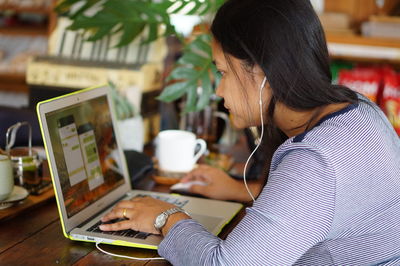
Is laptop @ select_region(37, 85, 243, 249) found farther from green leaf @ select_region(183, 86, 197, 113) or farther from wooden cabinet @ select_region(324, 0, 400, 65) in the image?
wooden cabinet @ select_region(324, 0, 400, 65)

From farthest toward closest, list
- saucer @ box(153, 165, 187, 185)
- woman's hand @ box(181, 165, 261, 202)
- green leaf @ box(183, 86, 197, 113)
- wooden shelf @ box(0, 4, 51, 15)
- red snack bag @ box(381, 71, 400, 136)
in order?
wooden shelf @ box(0, 4, 51, 15)
red snack bag @ box(381, 71, 400, 136)
green leaf @ box(183, 86, 197, 113)
saucer @ box(153, 165, 187, 185)
woman's hand @ box(181, 165, 261, 202)

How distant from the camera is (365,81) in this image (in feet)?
9.97

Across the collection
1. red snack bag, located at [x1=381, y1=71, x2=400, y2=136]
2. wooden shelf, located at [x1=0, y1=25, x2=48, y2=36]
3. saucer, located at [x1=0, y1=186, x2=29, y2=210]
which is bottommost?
red snack bag, located at [x1=381, y1=71, x2=400, y2=136]

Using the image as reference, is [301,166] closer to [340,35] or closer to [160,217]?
[160,217]

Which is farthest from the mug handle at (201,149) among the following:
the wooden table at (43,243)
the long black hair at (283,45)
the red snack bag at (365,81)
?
the red snack bag at (365,81)

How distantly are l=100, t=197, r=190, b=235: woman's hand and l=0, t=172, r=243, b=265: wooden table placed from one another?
50 millimetres

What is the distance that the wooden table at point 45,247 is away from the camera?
3.64 ft

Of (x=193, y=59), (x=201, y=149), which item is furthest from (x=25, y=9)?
(x=201, y=149)

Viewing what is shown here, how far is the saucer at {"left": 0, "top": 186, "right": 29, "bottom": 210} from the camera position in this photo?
1.28 meters

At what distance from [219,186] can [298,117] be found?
0.41 meters

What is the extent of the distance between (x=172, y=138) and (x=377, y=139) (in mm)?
694

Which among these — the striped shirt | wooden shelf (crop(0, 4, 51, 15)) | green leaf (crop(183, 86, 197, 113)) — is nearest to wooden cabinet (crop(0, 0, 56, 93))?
wooden shelf (crop(0, 4, 51, 15))

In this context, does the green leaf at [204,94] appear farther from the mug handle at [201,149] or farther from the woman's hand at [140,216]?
the woman's hand at [140,216]

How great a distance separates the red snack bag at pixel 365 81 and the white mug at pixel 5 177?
209 centimetres
